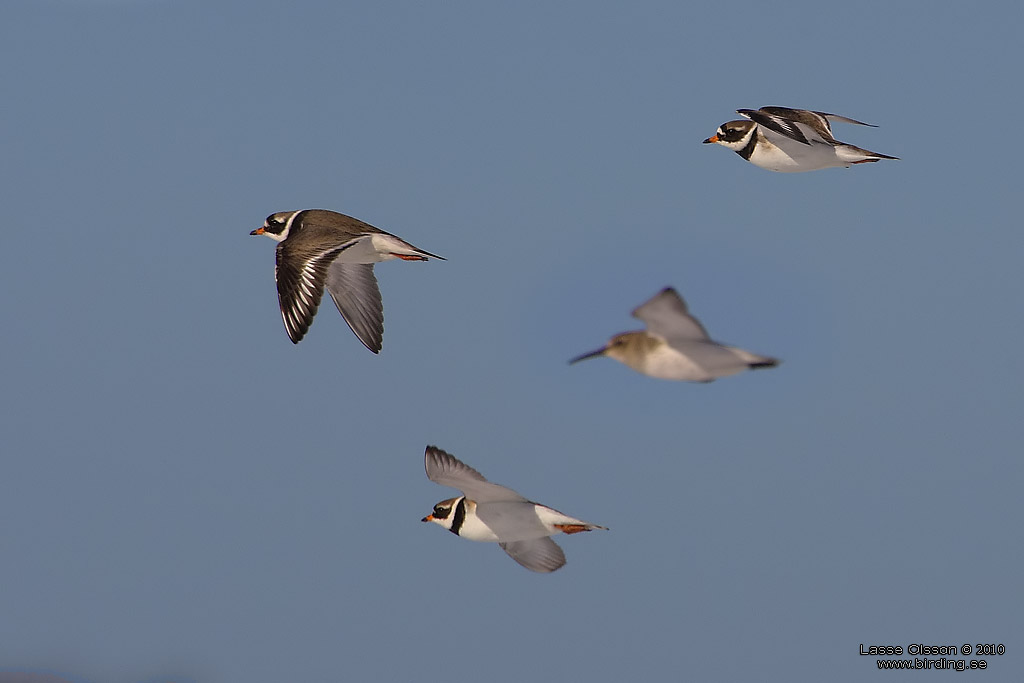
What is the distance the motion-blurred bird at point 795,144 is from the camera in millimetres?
13883

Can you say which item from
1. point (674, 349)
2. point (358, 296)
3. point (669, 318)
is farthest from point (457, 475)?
point (358, 296)

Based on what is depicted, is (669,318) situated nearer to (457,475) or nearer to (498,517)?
(457,475)

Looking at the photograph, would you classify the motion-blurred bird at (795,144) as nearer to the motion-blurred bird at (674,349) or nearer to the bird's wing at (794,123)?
the bird's wing at (794,123)

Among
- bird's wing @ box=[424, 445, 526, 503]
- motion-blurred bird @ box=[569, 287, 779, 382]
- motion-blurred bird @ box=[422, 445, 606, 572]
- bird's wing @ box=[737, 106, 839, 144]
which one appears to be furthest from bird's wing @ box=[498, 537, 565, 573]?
bird's wing @ box=[737, 106, 839, 144]

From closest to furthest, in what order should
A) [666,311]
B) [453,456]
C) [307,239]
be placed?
[666,311], [453,456], [307,239]

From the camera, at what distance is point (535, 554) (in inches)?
488

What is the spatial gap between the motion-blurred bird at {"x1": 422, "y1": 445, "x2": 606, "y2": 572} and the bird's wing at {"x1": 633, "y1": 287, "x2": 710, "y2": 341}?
7.59 feet

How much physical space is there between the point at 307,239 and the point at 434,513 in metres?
3.45

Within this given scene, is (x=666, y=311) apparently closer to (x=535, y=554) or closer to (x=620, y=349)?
(x=620, y=349)

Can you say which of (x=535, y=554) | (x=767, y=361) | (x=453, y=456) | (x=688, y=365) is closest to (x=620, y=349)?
(x=688, y=365)

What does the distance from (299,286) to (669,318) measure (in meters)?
4.73

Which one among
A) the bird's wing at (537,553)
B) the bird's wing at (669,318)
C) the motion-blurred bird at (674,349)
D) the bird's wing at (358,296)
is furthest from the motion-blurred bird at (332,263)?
the bird's wing at (669,318)

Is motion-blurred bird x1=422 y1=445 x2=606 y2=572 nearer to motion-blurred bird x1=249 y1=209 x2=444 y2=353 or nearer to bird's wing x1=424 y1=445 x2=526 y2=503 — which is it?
bird's wing x1=424 y1=445 x2=526 y2=503

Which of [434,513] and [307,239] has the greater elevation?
[307,239]
